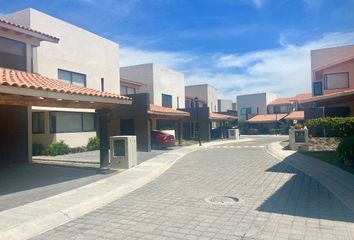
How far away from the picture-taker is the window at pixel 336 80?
2945 cm

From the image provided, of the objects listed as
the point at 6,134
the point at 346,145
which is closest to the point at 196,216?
the point at 346,145

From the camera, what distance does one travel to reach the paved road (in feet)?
19.8

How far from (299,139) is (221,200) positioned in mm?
14528

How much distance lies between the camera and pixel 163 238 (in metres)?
5.84

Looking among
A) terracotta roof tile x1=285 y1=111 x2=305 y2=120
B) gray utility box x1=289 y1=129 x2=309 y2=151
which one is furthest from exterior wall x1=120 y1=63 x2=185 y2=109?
terracotta roof tile x1=285 y1=111 x2=305 y2=120

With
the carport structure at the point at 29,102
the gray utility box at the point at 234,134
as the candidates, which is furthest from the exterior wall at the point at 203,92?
the carport structure at the point at 29,102

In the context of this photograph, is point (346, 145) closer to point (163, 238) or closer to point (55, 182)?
point (163, 238)

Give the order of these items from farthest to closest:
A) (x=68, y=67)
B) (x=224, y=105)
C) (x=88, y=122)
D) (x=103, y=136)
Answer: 1. (x=224, y=105)
2. (x=88, y=122)
3. (x=68, y=67)
4. (x=103, y=136)

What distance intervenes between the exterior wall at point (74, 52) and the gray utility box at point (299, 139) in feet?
50.1

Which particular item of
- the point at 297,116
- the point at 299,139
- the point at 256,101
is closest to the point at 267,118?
the point at 297,116

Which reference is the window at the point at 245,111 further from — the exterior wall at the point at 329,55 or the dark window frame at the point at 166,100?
the exterior wall at the point at 329,55

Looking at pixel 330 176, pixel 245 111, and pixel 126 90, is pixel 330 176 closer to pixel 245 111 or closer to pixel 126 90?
pixel 126 90

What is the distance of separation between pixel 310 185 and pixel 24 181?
989 centimetres

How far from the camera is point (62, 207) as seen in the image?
7926mm
